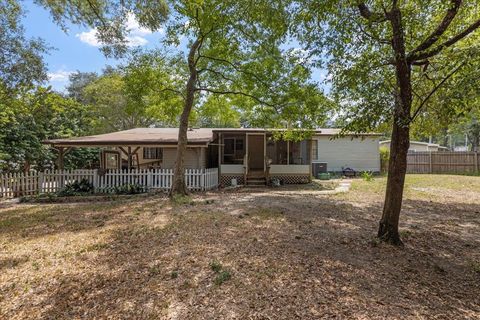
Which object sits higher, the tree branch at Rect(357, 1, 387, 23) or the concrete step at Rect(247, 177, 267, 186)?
the tree branch at Rect(357, 1, 387, 23)

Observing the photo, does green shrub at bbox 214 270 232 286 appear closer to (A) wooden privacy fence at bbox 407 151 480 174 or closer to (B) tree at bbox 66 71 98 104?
(A) wooden privacy fence at bbox 407 151 480 174

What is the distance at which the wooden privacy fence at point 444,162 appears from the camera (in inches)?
861

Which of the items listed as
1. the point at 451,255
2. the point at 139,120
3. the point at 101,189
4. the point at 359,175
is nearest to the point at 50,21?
the point at 101,189

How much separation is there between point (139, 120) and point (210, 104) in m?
21.1

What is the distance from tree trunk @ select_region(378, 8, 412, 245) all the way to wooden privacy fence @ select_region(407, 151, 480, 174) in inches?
832

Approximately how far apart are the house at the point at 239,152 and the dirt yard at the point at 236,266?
5.88m

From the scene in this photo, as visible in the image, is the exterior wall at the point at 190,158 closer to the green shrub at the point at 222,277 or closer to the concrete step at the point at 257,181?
the concrete step at the point at 257,181

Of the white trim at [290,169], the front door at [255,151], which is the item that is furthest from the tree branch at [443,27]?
the front door at [255,151]

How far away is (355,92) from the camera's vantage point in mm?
5684

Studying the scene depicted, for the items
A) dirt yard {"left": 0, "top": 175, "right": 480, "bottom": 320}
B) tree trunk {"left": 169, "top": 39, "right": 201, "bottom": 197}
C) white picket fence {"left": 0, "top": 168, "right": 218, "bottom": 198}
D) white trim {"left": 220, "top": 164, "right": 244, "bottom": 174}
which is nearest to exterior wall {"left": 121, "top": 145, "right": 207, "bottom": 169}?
white trim {"left": 220, "top": 164, "right": 244, "bottom": 174}

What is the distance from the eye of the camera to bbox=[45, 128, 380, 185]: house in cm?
1382

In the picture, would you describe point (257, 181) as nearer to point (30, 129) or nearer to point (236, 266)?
point (236, 266)

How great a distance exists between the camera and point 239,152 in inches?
696

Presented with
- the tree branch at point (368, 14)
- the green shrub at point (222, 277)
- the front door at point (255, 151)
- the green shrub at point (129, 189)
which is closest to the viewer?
the green shrub at point (222, 277)
